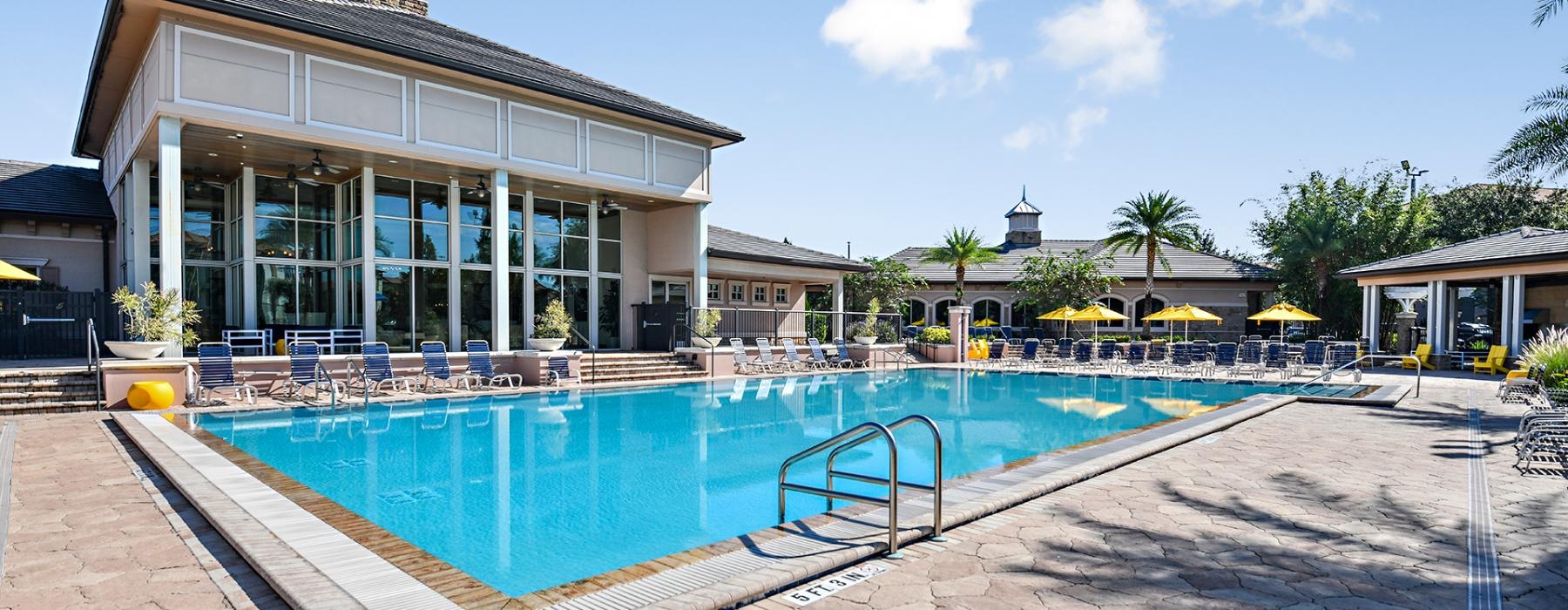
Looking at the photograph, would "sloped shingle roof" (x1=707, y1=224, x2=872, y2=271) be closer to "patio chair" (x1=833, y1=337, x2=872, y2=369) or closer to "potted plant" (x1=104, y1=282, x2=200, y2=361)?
"patio chair" (x1=833, y1=337, x2=872, y2=369)

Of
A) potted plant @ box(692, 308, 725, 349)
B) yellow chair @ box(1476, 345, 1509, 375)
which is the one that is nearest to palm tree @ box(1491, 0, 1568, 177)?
yellow chair @ box(1476, 345, 1509, 375)

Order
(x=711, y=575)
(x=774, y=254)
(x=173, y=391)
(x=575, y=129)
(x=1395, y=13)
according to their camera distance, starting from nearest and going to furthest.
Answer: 1. (x=711, y=575)
2. (x=173, y=391)
3. (x=1395, y=13)
4. (x=575, y=129)
5. (x=774, y=254)

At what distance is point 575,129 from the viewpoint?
18.6m

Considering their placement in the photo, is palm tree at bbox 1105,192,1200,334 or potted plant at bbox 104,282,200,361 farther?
palm tree at bbox 1105,192,1200,334

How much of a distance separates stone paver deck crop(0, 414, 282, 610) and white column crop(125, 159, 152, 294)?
Answer: 872cm

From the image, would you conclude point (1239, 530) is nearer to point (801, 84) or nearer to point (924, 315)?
point (801, 84)

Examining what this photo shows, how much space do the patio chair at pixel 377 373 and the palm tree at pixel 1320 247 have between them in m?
33.8

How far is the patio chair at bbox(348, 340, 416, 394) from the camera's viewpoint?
14.2 metres

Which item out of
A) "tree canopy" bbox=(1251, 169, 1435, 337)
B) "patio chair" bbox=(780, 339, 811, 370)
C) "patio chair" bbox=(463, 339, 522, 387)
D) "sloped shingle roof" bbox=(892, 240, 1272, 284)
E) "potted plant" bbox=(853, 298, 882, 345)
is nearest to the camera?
"patio chair" bbox=(463, 339, 522, 387)

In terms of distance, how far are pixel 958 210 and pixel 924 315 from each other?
5.76 metres

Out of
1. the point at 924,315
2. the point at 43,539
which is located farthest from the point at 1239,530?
the point at 924,315

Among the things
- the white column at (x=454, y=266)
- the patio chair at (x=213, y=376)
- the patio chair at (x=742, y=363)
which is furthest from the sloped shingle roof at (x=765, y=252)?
the patio chair at (x=213, y=376)

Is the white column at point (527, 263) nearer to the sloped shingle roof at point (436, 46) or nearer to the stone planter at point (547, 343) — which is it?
Answer: the stone planter at point (547, 343)

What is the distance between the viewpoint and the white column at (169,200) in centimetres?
1313
